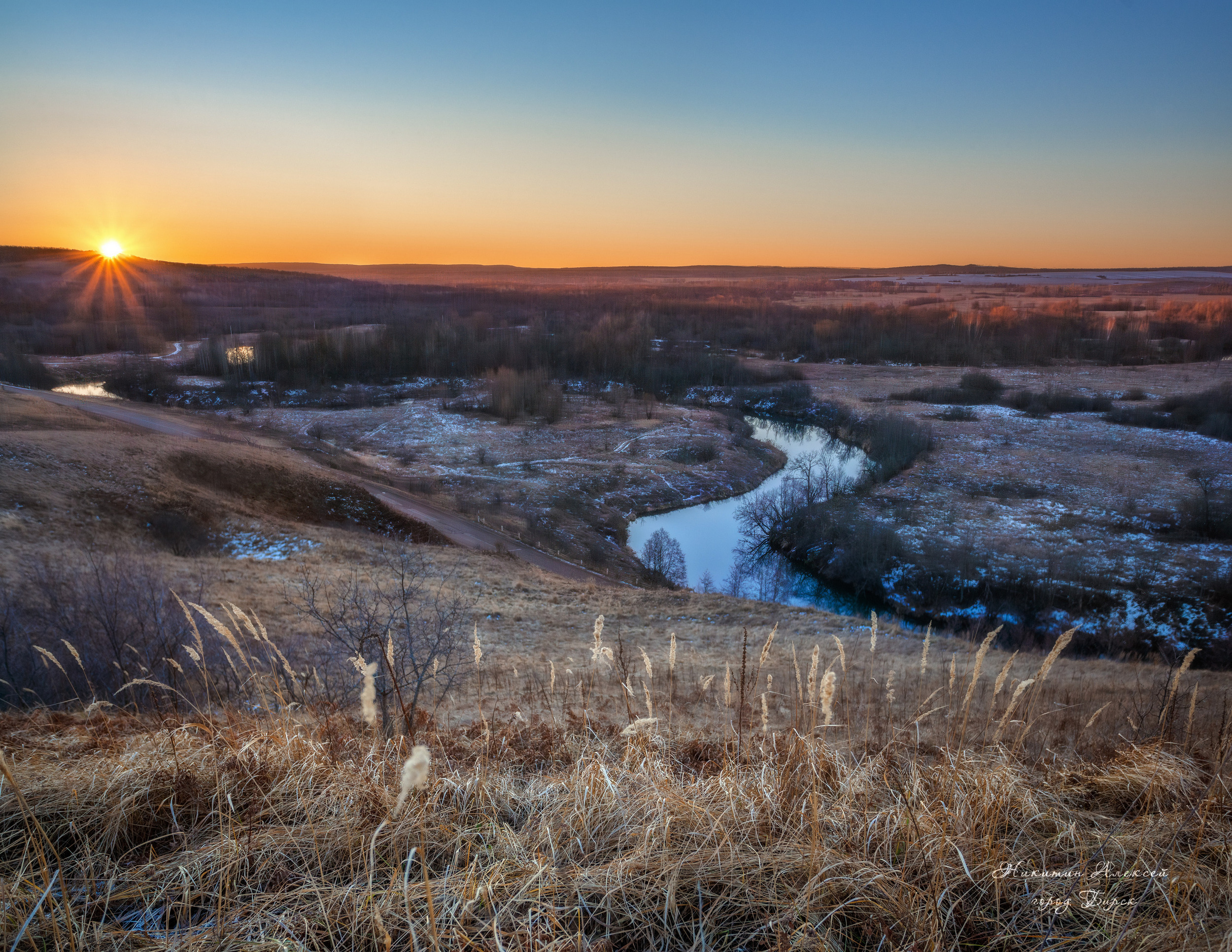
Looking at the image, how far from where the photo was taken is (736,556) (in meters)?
29.9

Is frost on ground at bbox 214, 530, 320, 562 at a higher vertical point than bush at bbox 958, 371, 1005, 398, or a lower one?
lower

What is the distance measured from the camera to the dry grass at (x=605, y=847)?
2.04 meters

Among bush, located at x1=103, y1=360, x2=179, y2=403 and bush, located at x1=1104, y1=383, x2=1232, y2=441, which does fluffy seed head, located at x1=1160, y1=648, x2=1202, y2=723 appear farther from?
bush, located at x1=103, y1=360, x2=179, y2=403

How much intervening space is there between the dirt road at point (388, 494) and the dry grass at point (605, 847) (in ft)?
65.8

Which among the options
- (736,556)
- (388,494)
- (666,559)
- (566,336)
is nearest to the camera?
(666,559)

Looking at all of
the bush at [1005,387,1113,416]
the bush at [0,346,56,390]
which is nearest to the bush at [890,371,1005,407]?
the bush at [1005,387,1113,416]

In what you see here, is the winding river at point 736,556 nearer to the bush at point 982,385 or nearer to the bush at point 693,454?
the bush at point 693,454

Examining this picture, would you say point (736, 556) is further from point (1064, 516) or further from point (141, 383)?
point (141, 383)

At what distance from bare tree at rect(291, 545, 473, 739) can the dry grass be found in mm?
2572

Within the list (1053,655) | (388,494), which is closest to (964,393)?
(388,494)

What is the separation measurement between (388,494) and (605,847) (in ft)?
101

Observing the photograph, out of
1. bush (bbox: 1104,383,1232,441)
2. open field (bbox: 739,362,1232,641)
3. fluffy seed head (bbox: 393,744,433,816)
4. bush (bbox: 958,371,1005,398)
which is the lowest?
open field (bbox: 739,362,1232,641)

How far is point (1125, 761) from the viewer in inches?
134

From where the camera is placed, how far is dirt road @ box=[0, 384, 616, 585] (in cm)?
2589
